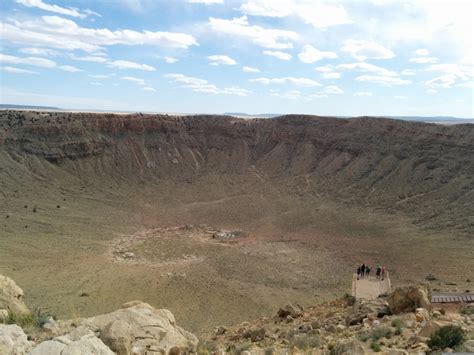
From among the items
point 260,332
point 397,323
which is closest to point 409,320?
point 397,323

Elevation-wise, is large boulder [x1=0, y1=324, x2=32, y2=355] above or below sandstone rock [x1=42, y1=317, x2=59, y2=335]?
above

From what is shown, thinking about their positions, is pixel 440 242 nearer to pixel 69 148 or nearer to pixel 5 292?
pixel 5 292

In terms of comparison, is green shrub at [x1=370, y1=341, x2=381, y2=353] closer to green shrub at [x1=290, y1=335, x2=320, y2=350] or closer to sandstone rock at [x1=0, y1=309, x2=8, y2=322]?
green shrub at [x1=290, y1=335, x2=320, y2=350]

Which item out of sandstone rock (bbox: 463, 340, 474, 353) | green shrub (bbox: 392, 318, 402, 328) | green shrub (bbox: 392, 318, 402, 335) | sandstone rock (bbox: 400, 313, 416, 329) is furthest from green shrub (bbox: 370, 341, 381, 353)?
sandstone rock (bbox: 463, 340, 474, 353)

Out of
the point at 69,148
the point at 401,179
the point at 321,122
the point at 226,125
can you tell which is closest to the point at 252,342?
the point at 401,179

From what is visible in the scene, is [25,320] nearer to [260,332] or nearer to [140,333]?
[140,333]

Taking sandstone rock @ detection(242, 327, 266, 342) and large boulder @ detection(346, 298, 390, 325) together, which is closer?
sandstone rock @ detection(242, 327, 266, 342)

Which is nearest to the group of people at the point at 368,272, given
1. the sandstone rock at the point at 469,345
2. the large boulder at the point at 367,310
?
the large boulder at the point at 367,310
